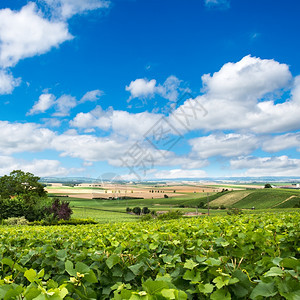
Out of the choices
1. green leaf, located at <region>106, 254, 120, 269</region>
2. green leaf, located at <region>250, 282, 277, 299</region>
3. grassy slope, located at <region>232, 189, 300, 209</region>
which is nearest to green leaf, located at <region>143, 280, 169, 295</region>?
green leaf, located at <region>250, 282, 277, 299</region>

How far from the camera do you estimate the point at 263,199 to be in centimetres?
6122

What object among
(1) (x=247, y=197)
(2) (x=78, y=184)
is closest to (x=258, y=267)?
(1) (x=247, y=197)

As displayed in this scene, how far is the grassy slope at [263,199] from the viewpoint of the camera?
59.0 metres

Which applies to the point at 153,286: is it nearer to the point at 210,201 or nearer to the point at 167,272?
the point at 167,272

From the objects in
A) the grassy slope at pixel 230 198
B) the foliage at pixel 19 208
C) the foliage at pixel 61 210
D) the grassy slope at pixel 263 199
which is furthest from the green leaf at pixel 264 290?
the grassy slope at pixel 230 198

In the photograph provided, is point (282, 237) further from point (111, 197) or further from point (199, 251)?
point (111, 197)

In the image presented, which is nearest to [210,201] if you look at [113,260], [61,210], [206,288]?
[61,210]

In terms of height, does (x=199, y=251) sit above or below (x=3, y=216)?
above

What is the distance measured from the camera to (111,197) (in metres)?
69.2

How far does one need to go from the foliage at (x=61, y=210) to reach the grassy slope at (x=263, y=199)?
41483mm

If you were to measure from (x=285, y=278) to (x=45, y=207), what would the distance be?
4089cm

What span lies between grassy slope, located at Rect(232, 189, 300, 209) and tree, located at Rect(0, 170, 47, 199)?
4465 centimetres

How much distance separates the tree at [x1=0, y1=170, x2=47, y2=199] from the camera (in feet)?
166

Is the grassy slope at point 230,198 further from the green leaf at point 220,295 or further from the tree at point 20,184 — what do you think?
the green leaf at point 220,295
